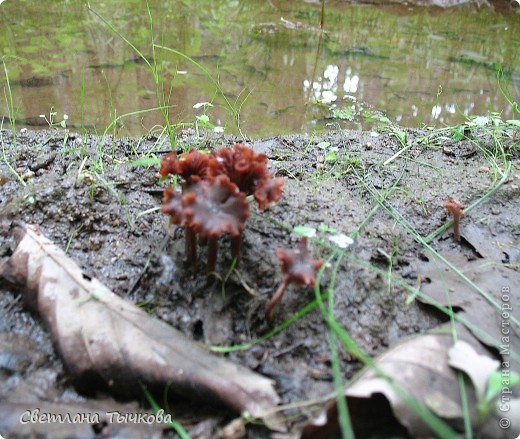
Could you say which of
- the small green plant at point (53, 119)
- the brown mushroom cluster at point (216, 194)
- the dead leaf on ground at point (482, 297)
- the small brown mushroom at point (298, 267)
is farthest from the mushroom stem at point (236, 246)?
the small green plant at point (53, 119)

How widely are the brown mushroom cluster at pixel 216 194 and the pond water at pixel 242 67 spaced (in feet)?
4.52

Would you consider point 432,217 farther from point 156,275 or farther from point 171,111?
point 171,111

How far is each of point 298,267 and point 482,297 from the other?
97cm

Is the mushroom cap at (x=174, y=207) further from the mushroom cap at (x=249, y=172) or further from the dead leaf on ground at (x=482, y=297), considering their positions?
the dead leaf on ground at (x=482, y=297)

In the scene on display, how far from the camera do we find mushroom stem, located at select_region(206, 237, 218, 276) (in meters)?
1.97

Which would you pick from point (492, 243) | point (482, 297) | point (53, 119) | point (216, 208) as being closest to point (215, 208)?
point (216, 208)

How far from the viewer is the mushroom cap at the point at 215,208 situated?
1.77 m

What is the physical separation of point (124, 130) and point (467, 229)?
291 centimetres

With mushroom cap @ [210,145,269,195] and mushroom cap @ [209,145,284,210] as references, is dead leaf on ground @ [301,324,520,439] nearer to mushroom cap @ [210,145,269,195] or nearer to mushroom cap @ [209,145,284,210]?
mushroom cap @ [209,145,284,210]

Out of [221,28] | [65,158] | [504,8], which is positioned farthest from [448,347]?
[504,8]

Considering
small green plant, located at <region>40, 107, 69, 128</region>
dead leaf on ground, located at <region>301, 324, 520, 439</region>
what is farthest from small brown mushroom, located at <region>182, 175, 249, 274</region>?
small green plant, located at <region>40, 107, 69, 128</region>

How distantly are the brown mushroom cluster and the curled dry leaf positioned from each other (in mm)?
426

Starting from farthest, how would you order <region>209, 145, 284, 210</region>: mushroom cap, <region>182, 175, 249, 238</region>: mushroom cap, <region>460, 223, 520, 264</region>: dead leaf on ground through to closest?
<region>460, 223, 520, 264</region>: dead leaf on ground, <region>209, 145, 284, 210</region>: mushroom cap, <region>182, 175, 249, 238</region>: mushroom cap

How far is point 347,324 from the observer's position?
203 cm
